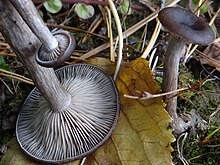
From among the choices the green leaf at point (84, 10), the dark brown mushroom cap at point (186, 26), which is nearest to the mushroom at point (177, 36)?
the dark brown mushroom cap at point (186, 26)

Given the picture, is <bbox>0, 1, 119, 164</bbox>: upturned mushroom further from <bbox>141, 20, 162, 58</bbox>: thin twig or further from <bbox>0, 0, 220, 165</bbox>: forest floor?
<bbox>141, 20, 162, 58</bbox>: thin twig

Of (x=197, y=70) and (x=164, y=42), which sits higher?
(x=164, y=42)

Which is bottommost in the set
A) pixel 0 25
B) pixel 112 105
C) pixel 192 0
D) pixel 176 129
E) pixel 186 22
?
pixel 176 129

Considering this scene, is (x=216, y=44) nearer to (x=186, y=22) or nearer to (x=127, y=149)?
(x=186, y=22)

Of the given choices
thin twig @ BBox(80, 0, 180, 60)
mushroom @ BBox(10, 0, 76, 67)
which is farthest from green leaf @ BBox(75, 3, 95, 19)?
mushroom @ BBox(10, 0, 76, 67)

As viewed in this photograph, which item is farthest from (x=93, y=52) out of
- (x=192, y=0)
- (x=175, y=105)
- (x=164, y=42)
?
(x=192, y=0)

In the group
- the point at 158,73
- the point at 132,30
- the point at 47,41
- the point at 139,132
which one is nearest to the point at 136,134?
the point at 139,132

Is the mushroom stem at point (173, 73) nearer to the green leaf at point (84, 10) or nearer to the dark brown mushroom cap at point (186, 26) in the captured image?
the dark brown mushroom cap at point (186, 26)
